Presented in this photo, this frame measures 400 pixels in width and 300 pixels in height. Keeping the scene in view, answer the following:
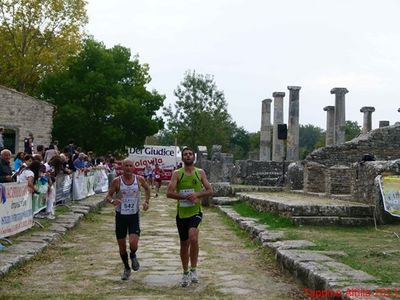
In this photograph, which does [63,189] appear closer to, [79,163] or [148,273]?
[79,163]

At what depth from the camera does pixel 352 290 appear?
20.0ft

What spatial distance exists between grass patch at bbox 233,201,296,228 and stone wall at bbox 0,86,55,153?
15.2m

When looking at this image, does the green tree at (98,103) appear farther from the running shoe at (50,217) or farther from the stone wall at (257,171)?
the running shoe at (50,217)

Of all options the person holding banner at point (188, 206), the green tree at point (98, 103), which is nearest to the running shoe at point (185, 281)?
the person holding banner at point (188, 206)

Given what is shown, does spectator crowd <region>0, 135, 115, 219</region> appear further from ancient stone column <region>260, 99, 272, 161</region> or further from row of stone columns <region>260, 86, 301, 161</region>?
ancient stone column <region>260, 99, 272, 161</region>

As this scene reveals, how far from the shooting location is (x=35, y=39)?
133 ft

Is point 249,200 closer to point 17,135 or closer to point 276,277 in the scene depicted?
point 276,277

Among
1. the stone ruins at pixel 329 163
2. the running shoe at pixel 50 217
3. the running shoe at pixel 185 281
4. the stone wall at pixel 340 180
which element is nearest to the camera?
the running shoe at pixel 185 281

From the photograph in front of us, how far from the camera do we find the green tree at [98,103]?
1421 inches

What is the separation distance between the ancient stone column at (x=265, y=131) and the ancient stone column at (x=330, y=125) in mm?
3816

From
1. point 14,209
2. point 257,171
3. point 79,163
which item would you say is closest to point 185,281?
point 14,209

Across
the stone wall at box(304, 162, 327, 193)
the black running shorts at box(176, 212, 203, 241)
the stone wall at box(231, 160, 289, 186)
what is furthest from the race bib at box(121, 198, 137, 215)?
the stone wall at box(231, 160, 289, 186)

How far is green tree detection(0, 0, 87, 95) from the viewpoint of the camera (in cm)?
3928
